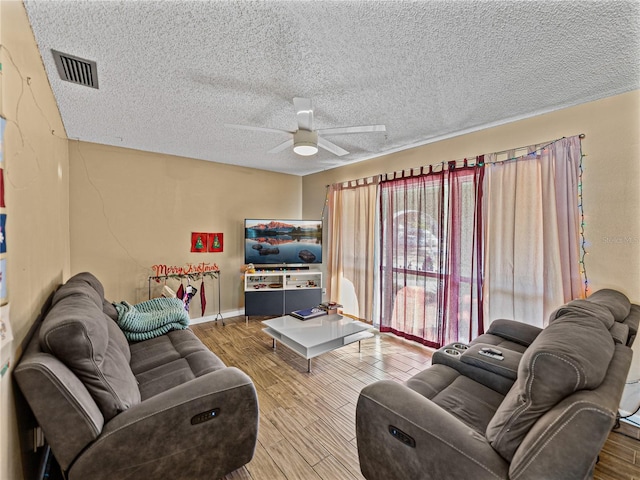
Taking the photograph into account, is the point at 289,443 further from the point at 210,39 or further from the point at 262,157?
the point at 262,157

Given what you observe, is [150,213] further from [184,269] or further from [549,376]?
[549,376]

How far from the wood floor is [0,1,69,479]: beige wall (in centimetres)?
116

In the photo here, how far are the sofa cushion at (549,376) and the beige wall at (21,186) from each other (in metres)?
1.79

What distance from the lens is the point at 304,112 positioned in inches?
77.1

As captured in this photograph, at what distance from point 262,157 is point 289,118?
149 centimetres

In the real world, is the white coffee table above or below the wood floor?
above

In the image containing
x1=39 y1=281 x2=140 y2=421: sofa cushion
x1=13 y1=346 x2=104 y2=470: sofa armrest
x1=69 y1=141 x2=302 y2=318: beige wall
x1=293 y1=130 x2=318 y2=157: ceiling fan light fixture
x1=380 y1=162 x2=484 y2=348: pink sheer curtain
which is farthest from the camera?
x1=69 y1=141 x2=302 y2=318: beige wall

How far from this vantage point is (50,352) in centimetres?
112

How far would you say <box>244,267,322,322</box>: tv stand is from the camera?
4.11m

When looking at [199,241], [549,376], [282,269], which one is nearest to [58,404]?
[549,376]

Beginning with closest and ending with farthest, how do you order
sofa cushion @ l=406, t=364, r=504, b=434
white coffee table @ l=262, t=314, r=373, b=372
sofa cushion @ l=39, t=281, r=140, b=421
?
sofa cushion @ l=39, t=281, r=140, b=421, sofa cushion @ l=406, t=364, r=504, b=434, white coffee table @ l=262, t=314, r=373, b=372

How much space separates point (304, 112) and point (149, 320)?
2.23m

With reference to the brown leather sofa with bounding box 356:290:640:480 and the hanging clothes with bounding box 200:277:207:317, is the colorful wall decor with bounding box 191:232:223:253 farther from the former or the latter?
the brown leather sofa with bounding box 356:290:640:480

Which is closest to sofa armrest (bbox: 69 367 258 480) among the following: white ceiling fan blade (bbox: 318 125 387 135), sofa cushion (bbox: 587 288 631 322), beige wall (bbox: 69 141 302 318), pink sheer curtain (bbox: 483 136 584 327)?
white ceiling fan blade (bbox: 318 125 387 135)
